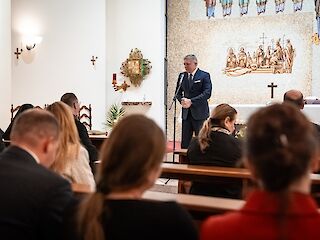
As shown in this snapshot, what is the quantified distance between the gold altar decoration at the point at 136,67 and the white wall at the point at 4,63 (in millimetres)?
2573

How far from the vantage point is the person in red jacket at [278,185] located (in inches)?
51.9

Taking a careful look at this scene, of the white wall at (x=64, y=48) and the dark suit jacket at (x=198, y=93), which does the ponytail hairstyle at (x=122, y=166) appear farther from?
the white wall at (x=64, y=48)

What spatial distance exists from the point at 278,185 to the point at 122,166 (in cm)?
51

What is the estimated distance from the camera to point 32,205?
1.85 metres

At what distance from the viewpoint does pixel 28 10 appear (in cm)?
983

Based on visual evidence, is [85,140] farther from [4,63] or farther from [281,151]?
[4,63]

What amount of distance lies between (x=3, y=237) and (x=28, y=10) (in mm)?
8630

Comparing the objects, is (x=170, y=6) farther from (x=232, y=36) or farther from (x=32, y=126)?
(x=32, y=126)

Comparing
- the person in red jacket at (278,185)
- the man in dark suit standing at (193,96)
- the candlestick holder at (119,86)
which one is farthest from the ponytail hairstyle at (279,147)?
the candlestick holder at (119,86)

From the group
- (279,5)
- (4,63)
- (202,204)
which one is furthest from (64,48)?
(202,204)

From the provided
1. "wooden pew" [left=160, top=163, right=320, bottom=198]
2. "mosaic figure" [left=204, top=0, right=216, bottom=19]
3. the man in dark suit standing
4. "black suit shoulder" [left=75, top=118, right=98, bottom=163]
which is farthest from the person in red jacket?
"mosaic figure" [left=204, top=0, right=216, bottom=19]

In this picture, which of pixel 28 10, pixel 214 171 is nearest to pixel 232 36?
pixel 28 10

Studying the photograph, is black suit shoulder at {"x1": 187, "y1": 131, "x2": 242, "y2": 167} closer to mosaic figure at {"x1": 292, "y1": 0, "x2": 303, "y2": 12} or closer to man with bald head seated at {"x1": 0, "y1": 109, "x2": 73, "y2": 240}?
man with bald head seated at {"x1": 0, "y1": 109, "x2": 73, "y2": 240}

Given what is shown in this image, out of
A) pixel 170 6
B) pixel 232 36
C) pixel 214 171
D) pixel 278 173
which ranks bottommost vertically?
pixel 214 171
